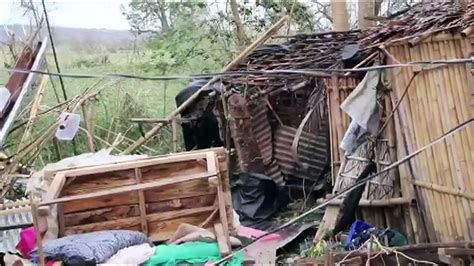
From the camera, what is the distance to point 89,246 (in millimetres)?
6117

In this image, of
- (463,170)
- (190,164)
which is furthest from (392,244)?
(190,164)

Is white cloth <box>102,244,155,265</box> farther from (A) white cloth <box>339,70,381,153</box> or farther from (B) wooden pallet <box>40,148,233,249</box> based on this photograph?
(A) white cloth <box>339,70,381,153</box>

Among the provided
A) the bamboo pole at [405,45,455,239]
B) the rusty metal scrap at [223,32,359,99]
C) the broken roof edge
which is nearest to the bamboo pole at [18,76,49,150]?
the broken roof edge

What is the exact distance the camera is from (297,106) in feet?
37.8

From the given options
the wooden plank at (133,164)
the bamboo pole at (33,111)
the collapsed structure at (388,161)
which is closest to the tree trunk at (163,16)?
the bamboo pole at (33,111)

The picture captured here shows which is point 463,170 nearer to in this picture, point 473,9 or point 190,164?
point 473,9

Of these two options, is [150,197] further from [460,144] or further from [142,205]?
[460,144]

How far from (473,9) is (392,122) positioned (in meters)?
1.84

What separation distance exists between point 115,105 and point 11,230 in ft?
21.6

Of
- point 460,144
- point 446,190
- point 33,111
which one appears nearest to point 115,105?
point 33,111

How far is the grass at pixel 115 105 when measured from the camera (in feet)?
41.9

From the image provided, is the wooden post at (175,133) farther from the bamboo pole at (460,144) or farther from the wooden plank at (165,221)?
the bamboo pole at (460,144)

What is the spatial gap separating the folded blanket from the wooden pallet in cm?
53

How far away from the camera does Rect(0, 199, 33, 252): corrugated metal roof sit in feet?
25.2
